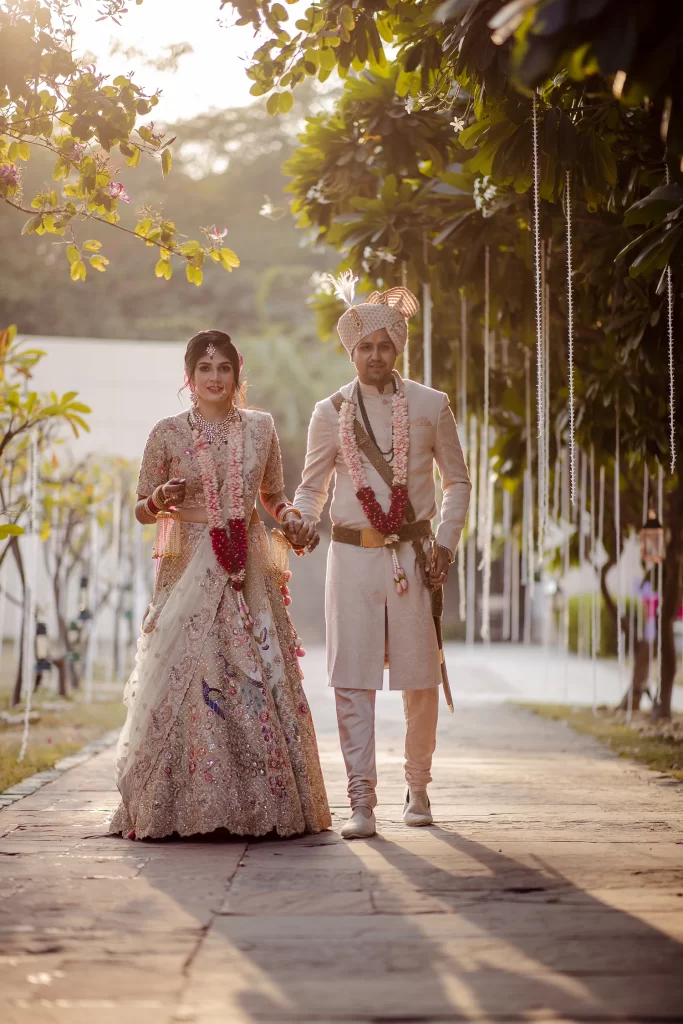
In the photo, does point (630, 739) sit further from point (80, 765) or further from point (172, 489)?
point (172, 489)

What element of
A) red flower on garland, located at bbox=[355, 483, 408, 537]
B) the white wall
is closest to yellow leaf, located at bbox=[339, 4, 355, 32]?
red flower on garland, located at bbox=[355, 483, 408, 537]

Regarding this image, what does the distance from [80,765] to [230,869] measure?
3373mm

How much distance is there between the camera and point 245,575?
4.93 m

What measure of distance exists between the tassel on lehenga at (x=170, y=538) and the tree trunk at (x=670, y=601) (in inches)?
218

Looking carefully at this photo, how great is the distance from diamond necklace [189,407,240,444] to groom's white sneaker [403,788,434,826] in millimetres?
1535

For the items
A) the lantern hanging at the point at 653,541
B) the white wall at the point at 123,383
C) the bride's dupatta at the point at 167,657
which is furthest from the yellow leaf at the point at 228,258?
the white wall at the point at 123,383

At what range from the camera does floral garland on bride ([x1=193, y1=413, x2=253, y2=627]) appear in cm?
487

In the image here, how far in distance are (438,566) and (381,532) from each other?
250 millimetres

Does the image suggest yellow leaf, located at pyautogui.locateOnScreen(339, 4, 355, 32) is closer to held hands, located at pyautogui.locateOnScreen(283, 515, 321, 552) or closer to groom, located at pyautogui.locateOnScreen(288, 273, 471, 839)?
groom, located at pyautogui.locateOnScreen(288, 273, 471, 839)

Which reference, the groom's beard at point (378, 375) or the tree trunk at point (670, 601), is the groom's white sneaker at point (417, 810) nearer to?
the groom's beard at point (378, 375)

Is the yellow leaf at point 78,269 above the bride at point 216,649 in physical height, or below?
above

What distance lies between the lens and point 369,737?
15.7ft

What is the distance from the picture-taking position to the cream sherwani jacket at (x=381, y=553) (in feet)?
16.0

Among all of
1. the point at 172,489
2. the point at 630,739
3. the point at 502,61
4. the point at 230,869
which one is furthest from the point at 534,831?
the point at 630,739
